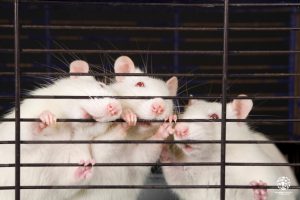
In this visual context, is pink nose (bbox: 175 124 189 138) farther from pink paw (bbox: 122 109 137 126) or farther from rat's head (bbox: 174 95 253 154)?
pink paw (bbox: 122 109 137 126)

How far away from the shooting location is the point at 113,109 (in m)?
2.23

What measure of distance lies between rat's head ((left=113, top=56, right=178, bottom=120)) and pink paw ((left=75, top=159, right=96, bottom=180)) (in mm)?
277

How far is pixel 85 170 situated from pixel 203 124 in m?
0.52

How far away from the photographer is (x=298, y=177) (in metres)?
3.84

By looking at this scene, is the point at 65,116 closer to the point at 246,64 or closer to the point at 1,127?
the point at 1,127

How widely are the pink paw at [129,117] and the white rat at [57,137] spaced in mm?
106

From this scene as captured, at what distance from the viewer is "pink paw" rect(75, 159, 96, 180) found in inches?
93.0

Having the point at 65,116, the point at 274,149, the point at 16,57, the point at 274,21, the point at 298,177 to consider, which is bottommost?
the point at 298,177

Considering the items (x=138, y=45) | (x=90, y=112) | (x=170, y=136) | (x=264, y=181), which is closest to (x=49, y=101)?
(x=90, y=112)

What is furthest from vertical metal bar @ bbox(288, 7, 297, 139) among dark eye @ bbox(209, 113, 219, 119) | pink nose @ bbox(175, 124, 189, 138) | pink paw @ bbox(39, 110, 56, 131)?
pink paw @ bbox(39, 110, 56, 131)

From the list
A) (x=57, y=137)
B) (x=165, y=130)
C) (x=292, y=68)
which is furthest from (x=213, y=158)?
(x=292, y=68)

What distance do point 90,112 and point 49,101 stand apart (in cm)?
29

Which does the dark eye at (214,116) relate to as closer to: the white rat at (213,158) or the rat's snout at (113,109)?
the white rat at (213,158)

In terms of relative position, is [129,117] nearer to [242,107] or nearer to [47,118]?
[47,118]
